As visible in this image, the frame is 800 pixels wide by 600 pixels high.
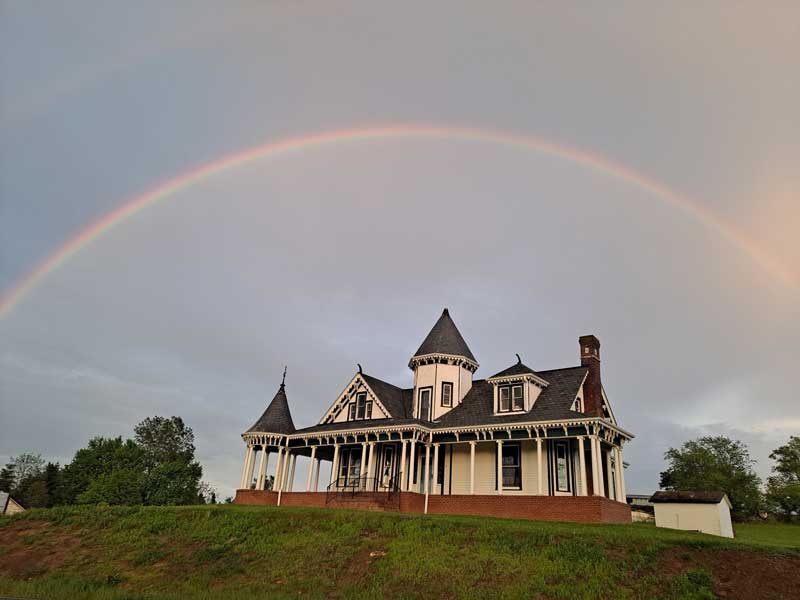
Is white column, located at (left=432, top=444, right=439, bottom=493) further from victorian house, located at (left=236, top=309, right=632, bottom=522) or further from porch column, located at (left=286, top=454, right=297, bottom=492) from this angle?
porch column, located at (left=286, top=454, right=297, bottom=492)

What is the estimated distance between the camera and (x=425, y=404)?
114 feet

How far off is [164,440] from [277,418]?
44767mm

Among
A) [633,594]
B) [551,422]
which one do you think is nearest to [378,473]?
[551,422]

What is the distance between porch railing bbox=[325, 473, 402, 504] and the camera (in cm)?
2977

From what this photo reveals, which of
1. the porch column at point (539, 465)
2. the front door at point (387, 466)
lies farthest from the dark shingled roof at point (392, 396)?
the porch column at point (539, 465)

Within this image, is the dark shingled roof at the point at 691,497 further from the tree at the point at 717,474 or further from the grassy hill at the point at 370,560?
the tree at the point at 717,474

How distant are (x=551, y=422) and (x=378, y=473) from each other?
37.9 ft

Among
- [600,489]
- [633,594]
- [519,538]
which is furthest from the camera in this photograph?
[600,489]

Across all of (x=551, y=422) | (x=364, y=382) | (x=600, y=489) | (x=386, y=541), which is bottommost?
(x=386, y=541)

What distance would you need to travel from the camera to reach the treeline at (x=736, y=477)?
197ft

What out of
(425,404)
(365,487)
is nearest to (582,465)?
(425,404)

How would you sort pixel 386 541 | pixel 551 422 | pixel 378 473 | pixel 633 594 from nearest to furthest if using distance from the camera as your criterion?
pixel 633 594 → pixel 386 541 → pixel 551 422 → pixel 378 473

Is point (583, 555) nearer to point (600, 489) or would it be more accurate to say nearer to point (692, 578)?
point (692, 578)

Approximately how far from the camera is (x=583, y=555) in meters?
16.4
